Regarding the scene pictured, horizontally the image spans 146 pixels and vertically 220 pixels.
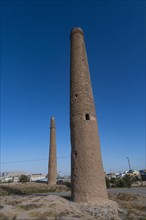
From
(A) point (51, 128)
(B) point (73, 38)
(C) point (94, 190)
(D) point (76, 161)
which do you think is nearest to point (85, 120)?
(D) point (76, 161)

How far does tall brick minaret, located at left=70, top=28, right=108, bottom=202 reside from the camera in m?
14.0

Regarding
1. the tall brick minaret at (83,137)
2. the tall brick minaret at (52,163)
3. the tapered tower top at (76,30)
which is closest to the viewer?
the tall brick minaret at (83,137)

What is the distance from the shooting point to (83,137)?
48.5 feet

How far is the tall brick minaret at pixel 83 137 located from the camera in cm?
1399

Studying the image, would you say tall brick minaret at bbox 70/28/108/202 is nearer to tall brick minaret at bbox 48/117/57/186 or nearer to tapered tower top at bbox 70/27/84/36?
tapered tower top at bbox 70/27/84/36

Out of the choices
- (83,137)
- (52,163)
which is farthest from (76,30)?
(52,163)

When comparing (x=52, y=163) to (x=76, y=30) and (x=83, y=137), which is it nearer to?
(x=83, y=137)

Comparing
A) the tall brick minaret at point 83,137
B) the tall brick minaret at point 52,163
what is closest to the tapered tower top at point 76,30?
the tall brick minaret at point 83,137

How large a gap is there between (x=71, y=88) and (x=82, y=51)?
3.10 metres

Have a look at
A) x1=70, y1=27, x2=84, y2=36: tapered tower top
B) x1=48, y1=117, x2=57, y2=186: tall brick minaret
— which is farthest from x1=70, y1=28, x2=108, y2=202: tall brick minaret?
x1=48, y1=117, x2=57, y2=186: tall brick minaret

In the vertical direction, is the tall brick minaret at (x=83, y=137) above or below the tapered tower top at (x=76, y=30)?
below

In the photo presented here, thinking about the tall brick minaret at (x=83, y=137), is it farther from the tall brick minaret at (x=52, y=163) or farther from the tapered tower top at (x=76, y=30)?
the tall brick minaret at (x=52, y=163)

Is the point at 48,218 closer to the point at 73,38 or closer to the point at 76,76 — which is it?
the point at 76,76

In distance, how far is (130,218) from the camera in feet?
44.4
